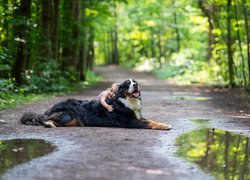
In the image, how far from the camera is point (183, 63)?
35.9m

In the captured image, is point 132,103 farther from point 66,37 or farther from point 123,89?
point 66,37

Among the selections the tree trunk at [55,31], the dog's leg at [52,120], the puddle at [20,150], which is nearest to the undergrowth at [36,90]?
the tree trunk at [55,31]

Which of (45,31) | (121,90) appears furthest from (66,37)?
(121,90)

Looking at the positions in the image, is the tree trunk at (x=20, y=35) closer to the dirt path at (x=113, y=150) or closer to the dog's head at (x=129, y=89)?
the dirt path at (x=113, y=150)

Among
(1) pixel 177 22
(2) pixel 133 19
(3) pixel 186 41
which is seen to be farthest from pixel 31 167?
(2) pixel 133 19

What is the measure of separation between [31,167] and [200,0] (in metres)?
21.4

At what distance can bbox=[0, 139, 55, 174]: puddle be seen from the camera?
6.38 meters

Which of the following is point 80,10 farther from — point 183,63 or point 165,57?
point 165,57

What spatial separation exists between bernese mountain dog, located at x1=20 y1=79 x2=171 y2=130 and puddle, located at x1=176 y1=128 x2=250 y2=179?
1.11m

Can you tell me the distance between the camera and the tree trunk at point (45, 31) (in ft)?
66.9

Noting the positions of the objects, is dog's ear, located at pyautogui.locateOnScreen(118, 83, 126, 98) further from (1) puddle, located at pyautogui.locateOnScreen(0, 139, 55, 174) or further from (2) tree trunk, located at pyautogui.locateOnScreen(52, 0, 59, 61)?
(2) tree trunk, located at pyautogui.locateOnScreen(52, 0, 59, 61)

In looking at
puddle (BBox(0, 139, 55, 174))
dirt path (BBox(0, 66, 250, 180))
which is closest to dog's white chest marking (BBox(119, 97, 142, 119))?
dirt path (BBox(0, 66, 250, 180))

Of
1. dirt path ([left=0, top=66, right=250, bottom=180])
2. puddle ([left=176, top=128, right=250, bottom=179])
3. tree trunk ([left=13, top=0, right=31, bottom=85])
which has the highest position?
tree trunk ([left=13, top=0, right=31, bottom=85])

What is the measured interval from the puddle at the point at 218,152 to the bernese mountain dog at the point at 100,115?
43.6 inches
